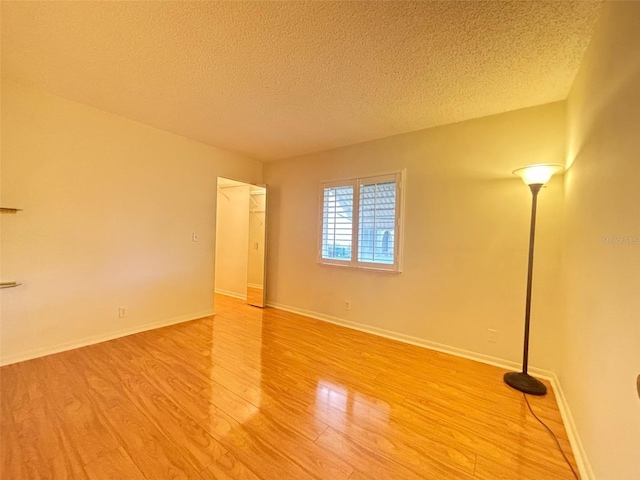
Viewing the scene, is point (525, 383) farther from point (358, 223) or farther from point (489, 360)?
point (358, 223)

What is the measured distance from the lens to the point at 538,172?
2025mm

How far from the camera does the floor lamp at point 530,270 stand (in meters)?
2.02

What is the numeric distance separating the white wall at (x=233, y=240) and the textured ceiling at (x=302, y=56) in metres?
2.44

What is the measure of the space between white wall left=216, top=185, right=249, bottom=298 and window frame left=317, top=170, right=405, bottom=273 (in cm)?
188

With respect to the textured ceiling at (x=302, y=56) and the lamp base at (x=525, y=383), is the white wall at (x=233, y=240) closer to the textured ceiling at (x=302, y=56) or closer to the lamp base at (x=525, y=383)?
the textured ceiling at (x=302, y=56)

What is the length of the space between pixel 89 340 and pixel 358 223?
3.36m

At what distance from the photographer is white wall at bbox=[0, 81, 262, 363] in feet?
7.64

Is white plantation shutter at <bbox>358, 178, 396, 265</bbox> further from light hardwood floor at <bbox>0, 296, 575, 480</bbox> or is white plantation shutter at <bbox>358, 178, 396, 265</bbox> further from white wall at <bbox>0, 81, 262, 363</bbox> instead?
white wall at <bbox>0, 81, 262, 363</bbox>

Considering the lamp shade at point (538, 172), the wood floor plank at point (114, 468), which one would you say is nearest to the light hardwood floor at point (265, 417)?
the wood floor plank at point (114, 468)

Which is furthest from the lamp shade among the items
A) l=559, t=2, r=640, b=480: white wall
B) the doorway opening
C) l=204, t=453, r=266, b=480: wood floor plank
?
the doorway opening

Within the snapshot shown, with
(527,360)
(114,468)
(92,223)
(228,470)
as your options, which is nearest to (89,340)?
(92,223)

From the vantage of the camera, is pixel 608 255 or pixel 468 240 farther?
pixel 468 240

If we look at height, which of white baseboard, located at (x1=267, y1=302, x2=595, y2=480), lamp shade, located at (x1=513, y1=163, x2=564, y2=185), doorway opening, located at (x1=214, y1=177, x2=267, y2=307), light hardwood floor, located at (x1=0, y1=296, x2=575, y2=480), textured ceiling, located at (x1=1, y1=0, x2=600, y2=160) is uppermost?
textured ceiling, located at (x1=1, y1=0, x2=600, y2=160)

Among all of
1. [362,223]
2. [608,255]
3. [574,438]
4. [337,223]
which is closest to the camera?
[608,255]
